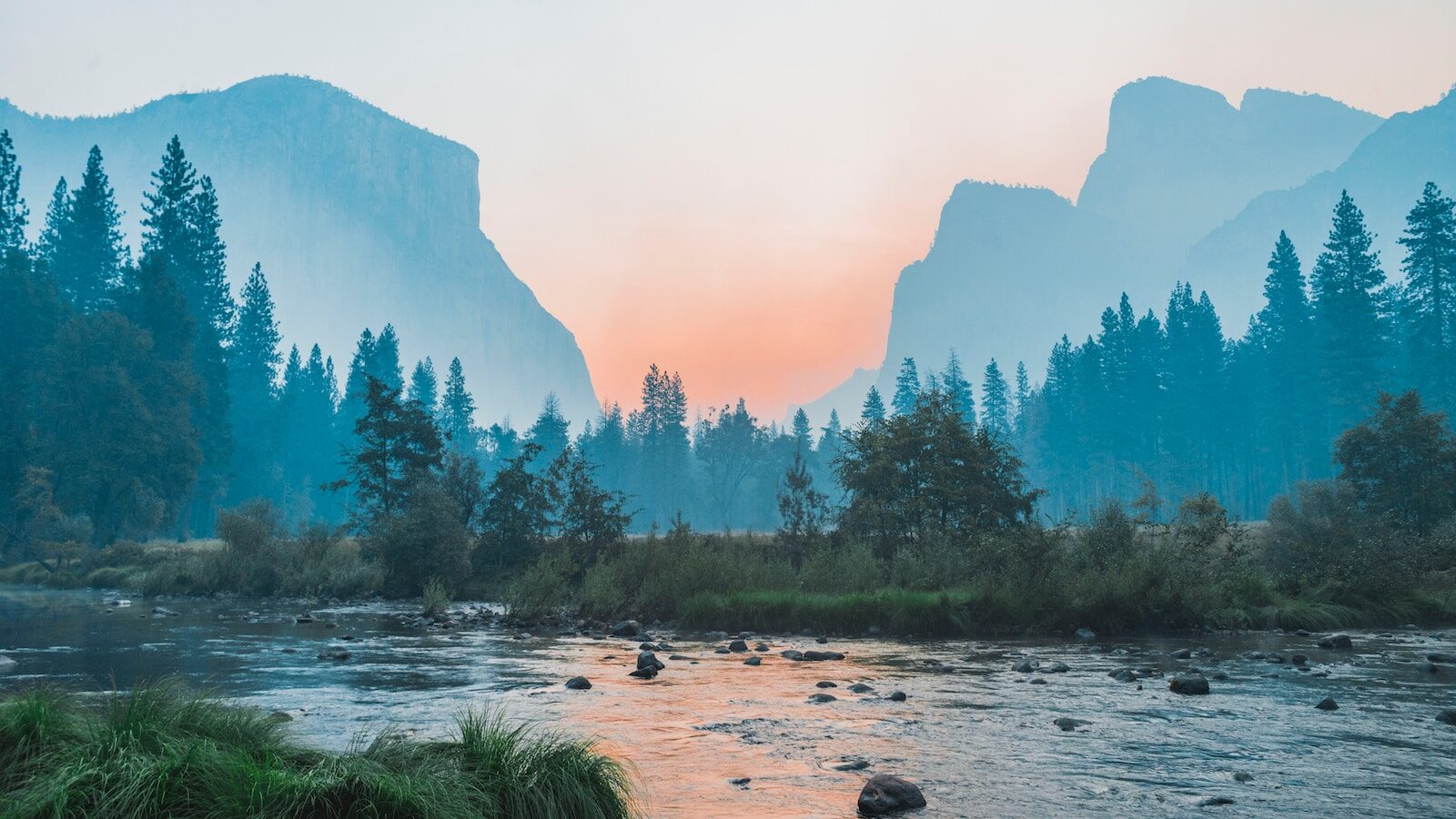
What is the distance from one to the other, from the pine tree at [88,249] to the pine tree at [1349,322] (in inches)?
3629

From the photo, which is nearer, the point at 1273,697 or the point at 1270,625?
the point at 1273,697

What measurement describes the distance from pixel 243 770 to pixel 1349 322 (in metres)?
77.3

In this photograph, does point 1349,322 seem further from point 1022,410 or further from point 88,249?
point 88,249

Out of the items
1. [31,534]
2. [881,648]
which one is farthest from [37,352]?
[881,648]

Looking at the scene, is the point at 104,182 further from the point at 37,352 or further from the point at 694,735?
the point at 694,735

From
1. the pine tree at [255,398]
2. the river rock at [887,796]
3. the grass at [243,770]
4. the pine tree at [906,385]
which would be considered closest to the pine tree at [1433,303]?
the pine tree at [906,385]

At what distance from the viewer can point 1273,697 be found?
1198cm

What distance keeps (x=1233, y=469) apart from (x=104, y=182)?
102 metres

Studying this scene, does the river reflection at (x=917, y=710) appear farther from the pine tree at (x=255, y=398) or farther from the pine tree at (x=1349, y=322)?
the pine tree at (x=255, y=398)

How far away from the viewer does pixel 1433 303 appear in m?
61.3

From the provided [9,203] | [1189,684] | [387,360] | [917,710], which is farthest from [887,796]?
[387,360]

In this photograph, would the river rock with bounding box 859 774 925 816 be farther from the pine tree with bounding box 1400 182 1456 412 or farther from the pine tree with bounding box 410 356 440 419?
the pine tree with bounding box 410 356 440 419

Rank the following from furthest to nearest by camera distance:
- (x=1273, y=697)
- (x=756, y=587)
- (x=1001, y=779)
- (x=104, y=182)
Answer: (x=104, y=182), (x=756, y=587), (x=1273, y=697), (x=1001, y=779)

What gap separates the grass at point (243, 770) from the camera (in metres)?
4.78
